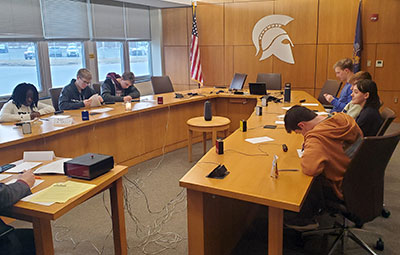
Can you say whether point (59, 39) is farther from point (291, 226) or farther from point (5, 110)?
point (291, 226)

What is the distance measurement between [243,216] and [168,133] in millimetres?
2647

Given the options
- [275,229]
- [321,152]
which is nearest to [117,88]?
[321,152]

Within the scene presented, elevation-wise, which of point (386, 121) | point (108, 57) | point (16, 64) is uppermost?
point (108, 57)

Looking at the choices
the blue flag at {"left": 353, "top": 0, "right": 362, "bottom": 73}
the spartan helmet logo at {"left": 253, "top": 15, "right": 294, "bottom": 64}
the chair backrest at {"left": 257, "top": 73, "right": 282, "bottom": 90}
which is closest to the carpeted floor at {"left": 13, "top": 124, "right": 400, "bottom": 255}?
the chair backrest at {"left": 257, "top": 73, "right": 282, "bottom": 90}

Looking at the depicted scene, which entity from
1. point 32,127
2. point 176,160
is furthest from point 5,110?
point 176,160

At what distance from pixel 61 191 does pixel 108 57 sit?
610 centimetres

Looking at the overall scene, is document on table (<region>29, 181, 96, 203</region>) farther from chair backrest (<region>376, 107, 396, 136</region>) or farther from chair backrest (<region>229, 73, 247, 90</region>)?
chair backrest (<region>229, 73, 247, 90</region>)

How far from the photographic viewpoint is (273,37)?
766 cm

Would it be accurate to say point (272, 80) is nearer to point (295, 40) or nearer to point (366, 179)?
point (295, 40)

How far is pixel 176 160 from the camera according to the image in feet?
16.3

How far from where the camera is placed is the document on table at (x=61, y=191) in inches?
74.0

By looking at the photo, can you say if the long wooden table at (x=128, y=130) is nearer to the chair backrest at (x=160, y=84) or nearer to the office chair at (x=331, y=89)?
the chair backrest at (x=160, y=84)

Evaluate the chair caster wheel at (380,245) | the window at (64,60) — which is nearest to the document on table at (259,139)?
the chair caster wheel at (380,245)

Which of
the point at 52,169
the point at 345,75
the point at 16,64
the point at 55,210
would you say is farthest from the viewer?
the point at 16,64
